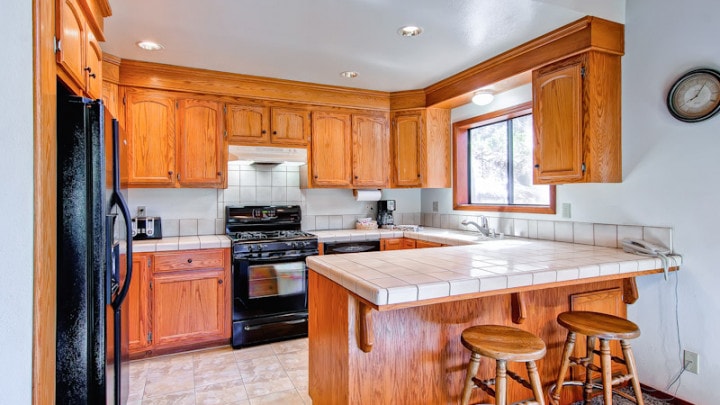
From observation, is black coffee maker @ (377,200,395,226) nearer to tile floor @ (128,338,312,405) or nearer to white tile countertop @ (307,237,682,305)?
tile floor @ (128,338,312,405)

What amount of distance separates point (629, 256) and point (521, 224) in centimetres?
108

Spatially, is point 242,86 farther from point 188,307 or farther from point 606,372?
point 606,372

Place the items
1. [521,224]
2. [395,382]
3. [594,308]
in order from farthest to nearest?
[521,224], [594,308], [395,382]

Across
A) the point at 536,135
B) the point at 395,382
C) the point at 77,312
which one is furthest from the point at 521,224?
the point at 77,312

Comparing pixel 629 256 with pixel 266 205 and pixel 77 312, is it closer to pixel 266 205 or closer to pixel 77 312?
pixel 77 312

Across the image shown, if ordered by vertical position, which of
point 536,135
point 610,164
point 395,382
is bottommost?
point 395,382

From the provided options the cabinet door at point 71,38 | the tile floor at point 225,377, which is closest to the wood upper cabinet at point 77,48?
the cabinet door at point 71,38

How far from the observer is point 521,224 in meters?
3.20

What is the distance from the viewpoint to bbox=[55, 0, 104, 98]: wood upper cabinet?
1456mm

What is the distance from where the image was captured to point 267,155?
140 inches

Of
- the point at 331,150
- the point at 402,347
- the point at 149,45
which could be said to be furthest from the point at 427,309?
the point at 149,45

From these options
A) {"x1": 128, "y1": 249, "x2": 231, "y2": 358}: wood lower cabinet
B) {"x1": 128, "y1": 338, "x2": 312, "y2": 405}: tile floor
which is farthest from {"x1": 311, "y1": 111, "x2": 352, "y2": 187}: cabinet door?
{"x1": 128, "y1": 338, "x2": 312, "y2": 405}: tile floor
